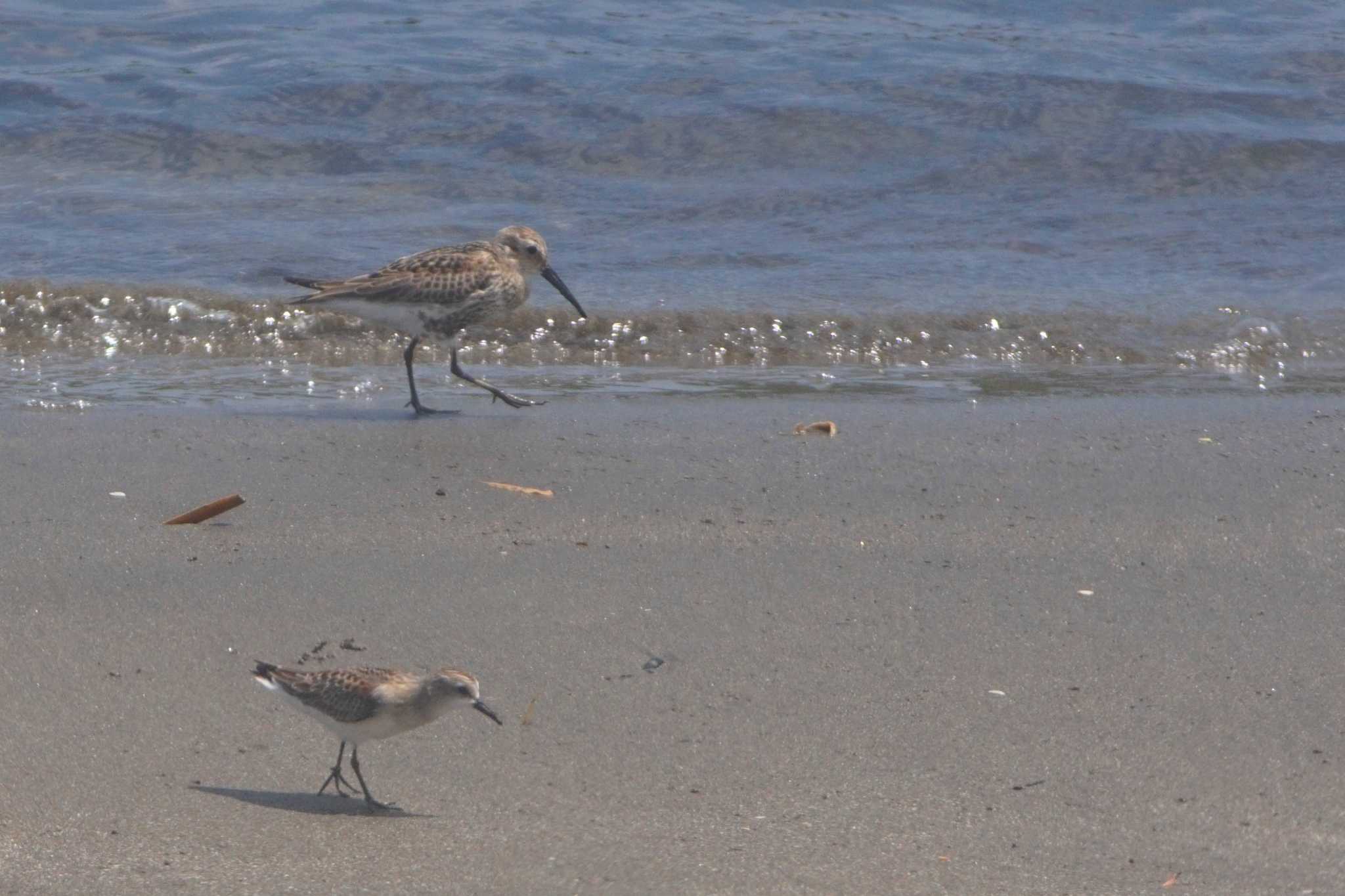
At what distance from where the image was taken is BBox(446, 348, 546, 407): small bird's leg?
780cm

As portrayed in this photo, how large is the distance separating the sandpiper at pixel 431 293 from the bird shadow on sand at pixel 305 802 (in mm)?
4141

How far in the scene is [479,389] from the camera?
335 inches

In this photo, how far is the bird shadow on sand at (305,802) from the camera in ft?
12.4

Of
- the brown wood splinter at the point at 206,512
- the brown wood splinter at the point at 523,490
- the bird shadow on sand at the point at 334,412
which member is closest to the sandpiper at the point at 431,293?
the bird shadow on sand at the point at 334,412

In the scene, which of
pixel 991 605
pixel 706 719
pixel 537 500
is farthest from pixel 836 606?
pixel 537 500

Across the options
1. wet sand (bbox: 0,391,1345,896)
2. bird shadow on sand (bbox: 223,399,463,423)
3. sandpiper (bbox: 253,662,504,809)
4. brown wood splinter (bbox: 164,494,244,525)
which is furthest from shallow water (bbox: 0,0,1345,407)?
sandpiper (bbox: 253,662,504,809)

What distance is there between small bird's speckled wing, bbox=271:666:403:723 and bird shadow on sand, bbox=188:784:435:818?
0.58 ft

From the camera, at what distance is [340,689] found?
388cm

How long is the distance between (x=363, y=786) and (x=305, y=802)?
15cm

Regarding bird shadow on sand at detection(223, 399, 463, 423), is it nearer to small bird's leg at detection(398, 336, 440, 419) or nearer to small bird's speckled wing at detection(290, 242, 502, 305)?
small bird's leg at detection(398, 336, 440, 419)

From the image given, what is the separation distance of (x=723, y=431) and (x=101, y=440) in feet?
7.80

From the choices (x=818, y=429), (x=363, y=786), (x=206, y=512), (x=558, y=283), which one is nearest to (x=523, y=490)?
(x=206, y=512)

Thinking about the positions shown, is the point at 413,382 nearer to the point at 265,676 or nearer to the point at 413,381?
the point at 413,381

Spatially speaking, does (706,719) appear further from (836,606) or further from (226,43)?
(226,43)
